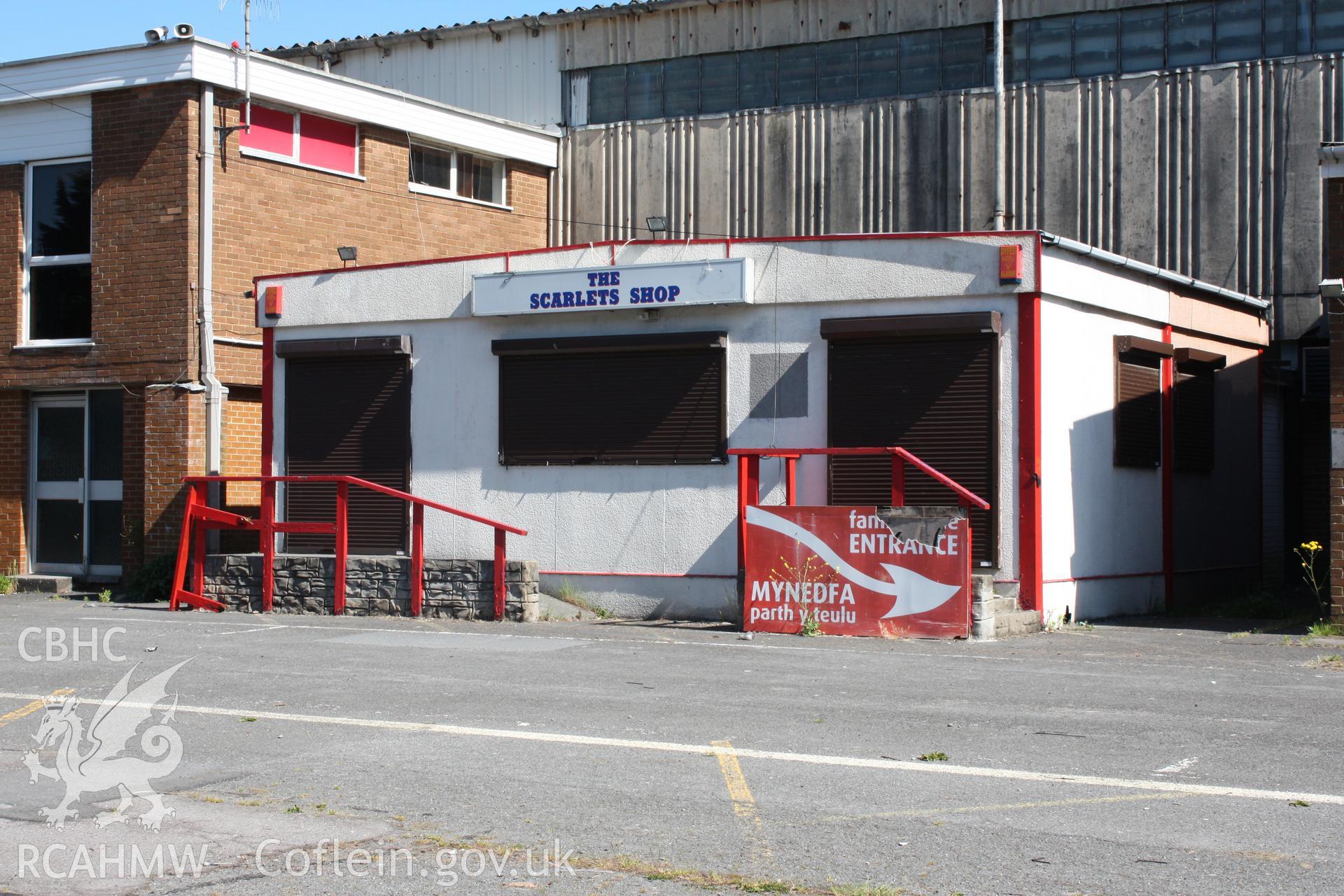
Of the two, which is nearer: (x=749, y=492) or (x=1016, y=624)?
(x=1016, y=624)

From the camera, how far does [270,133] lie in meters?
21.4

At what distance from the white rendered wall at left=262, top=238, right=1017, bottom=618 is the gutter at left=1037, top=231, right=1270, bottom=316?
81 centimetres

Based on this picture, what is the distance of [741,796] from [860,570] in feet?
24.7

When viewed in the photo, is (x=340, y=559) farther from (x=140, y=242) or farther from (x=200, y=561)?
(x=140, y=242)

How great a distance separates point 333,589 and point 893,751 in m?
9.96

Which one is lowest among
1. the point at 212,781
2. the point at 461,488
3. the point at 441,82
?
the point at 212,781

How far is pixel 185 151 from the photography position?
2027 cm

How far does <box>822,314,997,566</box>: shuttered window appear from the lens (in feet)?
51.1

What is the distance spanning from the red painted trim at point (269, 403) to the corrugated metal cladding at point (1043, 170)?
26.5 feet

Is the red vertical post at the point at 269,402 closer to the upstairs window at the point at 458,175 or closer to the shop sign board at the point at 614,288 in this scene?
the shop sign board at the point at 614,288

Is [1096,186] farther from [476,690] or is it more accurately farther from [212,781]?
[212,781]

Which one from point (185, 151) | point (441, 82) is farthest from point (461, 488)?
point (441, 82)

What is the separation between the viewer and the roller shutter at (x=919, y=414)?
613 inches

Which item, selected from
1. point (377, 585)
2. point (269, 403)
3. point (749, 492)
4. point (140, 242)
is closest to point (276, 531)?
point (377, 585)
